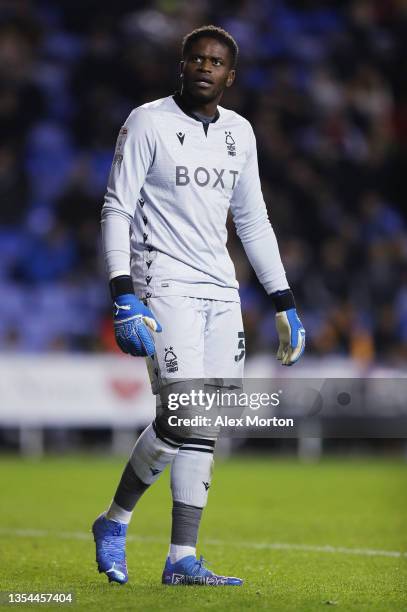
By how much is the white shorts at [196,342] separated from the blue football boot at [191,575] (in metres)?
0.71

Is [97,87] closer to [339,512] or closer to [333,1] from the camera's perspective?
[333,1]

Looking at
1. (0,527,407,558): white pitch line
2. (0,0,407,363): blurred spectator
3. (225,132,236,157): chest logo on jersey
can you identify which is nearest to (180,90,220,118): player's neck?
(225,132,236,157): chest logo on jersey

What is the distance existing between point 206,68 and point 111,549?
204 centimetres

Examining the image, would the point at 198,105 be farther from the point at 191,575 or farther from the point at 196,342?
the point at 191,575

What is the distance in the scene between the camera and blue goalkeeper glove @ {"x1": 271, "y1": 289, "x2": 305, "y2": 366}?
5.39 m

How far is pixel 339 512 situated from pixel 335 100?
983 cm

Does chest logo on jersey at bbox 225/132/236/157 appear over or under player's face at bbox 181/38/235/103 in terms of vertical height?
under

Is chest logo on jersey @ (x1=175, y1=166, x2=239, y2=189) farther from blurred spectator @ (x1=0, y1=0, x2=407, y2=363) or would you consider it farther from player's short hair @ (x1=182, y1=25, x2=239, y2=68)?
blurred spectator @ (x1=0, y1=0, x2=407, y2=363)

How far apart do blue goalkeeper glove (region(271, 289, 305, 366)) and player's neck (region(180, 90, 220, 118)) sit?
33.6 inches

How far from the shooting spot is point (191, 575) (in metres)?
5.04

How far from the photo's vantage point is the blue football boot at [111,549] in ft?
16.9

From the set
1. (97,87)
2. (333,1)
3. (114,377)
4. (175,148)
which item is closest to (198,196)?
(175,148)

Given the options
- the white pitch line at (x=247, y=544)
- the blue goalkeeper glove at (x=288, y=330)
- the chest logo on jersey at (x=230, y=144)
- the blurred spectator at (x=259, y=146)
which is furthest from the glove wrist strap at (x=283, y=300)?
the blurred spectator at (x=259, y=146)

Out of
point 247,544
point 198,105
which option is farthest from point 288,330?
point 247,544
